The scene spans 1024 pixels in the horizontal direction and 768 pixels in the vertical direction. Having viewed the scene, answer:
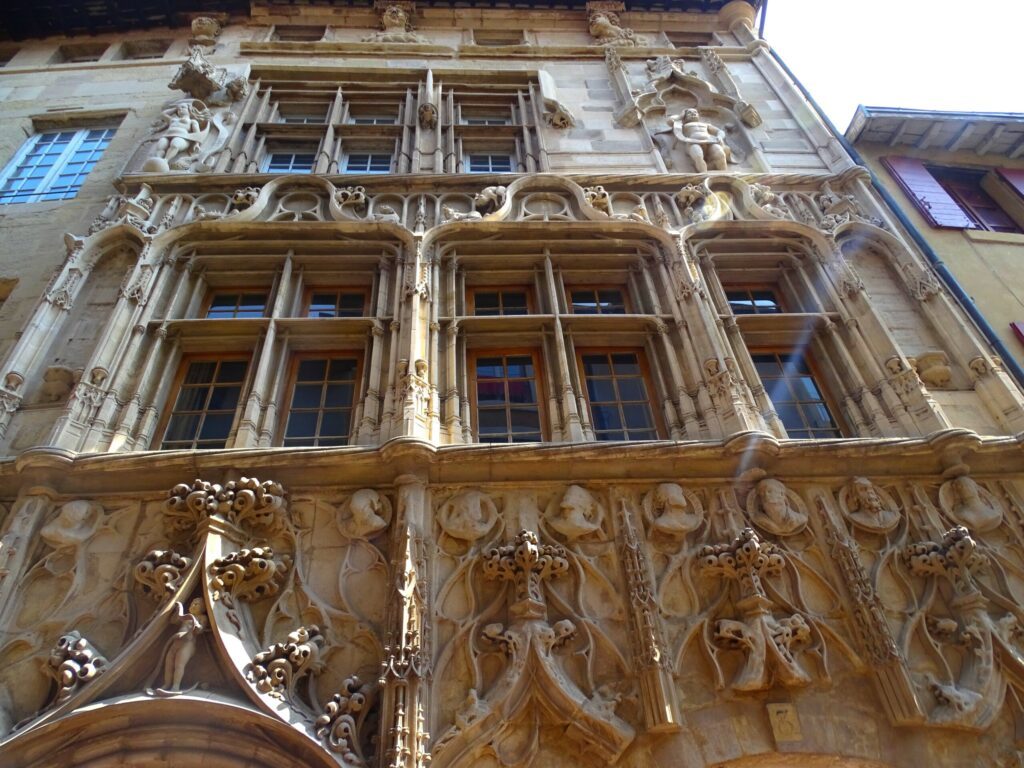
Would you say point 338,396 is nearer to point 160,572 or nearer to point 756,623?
point 160,572

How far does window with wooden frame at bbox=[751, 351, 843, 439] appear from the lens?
741 cm

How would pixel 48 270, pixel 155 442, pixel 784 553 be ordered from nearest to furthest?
pixel 784 553
pixel 155 442
pixel 48 270

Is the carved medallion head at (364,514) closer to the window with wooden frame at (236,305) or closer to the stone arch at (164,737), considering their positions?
the stone arch at (164,737)

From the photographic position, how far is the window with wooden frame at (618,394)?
7348mm

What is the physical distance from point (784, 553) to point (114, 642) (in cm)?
555

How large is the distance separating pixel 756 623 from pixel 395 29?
46.9ft

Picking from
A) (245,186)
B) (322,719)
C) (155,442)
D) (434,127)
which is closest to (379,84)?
(434,127)

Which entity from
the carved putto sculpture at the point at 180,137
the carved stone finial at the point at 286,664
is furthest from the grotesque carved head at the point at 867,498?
the carved putto sculpture at the point at 180,137

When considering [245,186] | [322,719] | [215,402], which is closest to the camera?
[322,719]

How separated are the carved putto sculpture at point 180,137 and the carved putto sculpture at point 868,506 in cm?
996

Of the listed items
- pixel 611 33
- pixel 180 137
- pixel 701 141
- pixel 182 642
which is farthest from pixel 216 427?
pixel 611 33

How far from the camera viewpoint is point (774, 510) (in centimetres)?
601

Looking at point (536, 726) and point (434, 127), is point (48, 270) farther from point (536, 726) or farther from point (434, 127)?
point (536, 726)

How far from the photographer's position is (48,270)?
9008 millimetres
